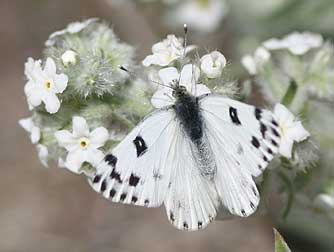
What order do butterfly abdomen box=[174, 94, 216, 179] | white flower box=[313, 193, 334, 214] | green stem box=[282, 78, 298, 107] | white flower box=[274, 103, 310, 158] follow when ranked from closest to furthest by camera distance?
butterfly abdomen box=[174, 94, 216, 179]
white flower box=[274, 103, 310, 158]
green stem box=[282, 78, 298, 107]
white flower box=[313, 193, 334, 214]

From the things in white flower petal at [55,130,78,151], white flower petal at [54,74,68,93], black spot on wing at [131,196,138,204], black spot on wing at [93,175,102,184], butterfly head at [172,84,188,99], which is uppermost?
white flower petal at [54,74,68,93]

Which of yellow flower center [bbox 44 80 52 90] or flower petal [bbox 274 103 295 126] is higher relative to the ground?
yellow flower center [bbox 44 80 52 90]

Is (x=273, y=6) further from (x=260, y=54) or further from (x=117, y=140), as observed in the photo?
(x=117, y=140)

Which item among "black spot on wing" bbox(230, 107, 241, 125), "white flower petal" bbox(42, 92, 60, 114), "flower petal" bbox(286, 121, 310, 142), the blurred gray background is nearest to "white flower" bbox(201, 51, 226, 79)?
"black spot on wing" bbox(230, 107, 241, 125)

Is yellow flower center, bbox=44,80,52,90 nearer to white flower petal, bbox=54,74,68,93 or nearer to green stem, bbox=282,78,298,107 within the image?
white flower petal, bbox=54,74,68,93

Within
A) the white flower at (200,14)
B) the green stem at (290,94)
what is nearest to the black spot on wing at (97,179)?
the green stem at (290,94)

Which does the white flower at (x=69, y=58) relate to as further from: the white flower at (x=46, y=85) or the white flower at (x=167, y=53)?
the white flower at (x=167, y=53)
